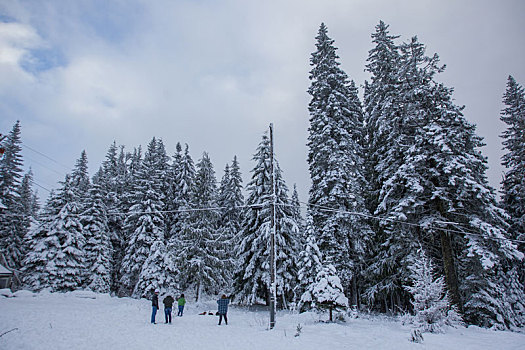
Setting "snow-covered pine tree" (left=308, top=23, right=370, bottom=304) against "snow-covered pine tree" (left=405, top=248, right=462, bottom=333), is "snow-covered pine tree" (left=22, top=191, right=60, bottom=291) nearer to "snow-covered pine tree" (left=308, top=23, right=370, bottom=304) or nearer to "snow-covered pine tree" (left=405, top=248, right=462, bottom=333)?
"snow-covered pine tree" (left=308, top=23, right=370, bottom=304)

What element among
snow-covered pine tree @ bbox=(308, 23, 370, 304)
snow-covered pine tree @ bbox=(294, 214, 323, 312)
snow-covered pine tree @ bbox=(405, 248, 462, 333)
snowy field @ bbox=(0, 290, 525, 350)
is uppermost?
snow-covered pine tree @ bbox=(308, 23, 370, 304)

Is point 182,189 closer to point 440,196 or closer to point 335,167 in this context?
point 335,167

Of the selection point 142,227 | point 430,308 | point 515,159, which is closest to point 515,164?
point 515,159

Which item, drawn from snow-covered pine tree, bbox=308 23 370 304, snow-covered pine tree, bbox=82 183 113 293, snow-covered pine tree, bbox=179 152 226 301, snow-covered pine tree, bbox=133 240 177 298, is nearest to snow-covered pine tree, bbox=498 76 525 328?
snow-covered pine tree, bbox=308 23 370 304

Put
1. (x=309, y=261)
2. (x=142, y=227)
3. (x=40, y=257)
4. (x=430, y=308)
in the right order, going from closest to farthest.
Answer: (x=430, y=308) < (x=309, y=261) < (x=40, y=257) < (x=142, y=227)

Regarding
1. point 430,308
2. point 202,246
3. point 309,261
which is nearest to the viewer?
point 430,308

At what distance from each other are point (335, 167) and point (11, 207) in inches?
1386

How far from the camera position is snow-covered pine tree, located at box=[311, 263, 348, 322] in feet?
51.8

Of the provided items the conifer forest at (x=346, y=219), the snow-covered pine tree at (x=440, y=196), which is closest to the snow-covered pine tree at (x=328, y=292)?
the conifer forest at (x=346, y=219)

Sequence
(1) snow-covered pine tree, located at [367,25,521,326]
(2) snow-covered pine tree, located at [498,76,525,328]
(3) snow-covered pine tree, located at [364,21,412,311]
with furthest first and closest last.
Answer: (2) snow-covered pine tree, located at [498,76,525,328], (3) snow-covered pine tree, located at [364,21,412,311], (1) snow-covered pine tree, located at [367,25,521,326]

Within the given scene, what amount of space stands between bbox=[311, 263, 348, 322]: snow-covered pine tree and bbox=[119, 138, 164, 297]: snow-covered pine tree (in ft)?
60.5

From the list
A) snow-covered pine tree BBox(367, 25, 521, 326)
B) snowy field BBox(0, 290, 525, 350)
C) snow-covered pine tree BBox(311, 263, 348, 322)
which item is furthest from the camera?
snow-covered pine tree BBox(311, 263, 348, 322)

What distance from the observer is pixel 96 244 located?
30906 millimetres

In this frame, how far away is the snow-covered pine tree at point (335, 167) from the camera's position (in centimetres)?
2003
